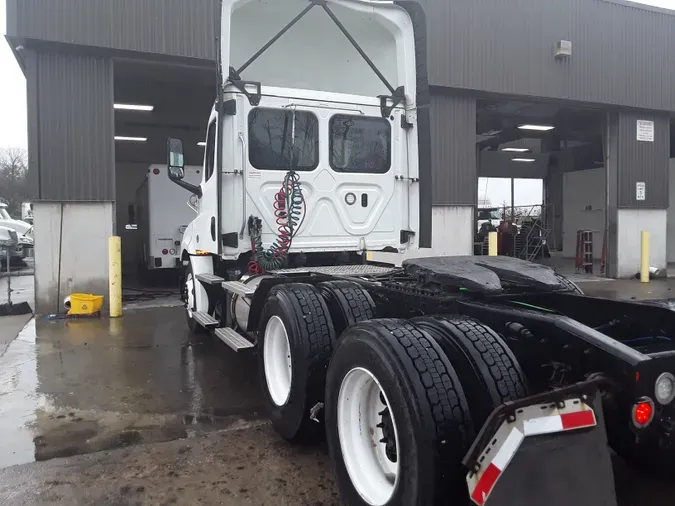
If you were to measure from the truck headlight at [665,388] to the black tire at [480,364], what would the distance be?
1.62 feet

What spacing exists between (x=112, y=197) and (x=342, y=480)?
8.56 m

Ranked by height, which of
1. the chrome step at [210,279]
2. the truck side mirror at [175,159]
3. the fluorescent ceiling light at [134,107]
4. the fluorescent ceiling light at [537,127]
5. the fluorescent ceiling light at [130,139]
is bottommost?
the chrome step at [210,279]

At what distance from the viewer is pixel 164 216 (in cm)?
1317

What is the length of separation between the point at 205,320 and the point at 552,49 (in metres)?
11.4

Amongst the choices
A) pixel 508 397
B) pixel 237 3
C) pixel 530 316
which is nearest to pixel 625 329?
pixel 530 316

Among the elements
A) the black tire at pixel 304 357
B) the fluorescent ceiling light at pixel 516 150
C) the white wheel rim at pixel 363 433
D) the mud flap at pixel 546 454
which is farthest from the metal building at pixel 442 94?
the mud flap at pixel 546 454

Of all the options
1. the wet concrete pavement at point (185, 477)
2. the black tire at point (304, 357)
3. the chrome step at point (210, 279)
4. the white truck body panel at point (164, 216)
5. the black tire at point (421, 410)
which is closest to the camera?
the black tire at point (421, 410)

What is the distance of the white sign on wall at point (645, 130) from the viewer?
15.0 meters

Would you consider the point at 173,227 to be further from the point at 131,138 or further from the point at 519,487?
the point at 519,487

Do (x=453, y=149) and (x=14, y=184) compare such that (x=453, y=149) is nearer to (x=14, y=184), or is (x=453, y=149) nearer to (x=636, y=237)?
(x=636, y=237)

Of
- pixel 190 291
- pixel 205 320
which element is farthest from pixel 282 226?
pixel 190 291

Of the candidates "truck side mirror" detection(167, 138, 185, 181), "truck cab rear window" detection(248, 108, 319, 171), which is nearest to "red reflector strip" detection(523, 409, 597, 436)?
"truck cab rear window" detection(248, 108, 319, 171)

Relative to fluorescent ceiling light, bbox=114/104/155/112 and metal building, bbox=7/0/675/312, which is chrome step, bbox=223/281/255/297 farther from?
fluorescent ceiling light, bbox=114/104/155/112

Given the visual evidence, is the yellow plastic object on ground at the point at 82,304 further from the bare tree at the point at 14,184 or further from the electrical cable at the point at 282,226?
the bare tree at the point at 14,184
